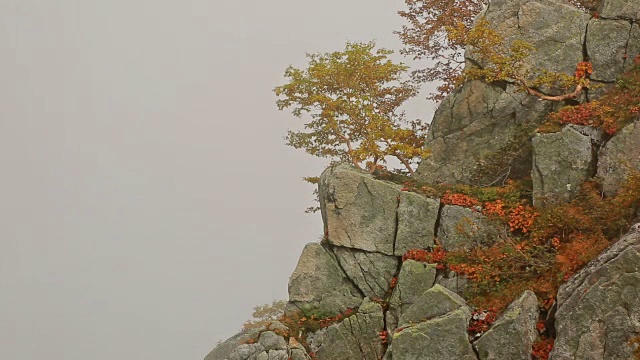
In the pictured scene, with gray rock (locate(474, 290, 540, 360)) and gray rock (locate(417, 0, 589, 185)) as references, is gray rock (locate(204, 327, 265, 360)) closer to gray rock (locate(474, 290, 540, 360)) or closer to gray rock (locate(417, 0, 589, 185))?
gray rock (locate(474, 290, 540, 360))

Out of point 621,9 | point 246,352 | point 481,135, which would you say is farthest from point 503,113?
point 246,352

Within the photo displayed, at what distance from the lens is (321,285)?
23.3 meters

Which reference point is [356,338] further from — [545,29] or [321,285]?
[545,29]

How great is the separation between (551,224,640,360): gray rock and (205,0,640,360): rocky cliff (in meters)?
0.03

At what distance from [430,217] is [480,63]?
27.2 ft

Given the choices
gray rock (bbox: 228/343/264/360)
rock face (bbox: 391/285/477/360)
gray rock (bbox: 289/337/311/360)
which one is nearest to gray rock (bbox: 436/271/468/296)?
rock face (bbox: 391/285/477/360)

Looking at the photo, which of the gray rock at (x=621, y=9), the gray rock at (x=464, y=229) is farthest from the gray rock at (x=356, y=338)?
the gray rock at (x=621, y=9)

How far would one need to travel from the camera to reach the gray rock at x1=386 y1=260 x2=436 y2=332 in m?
20.9

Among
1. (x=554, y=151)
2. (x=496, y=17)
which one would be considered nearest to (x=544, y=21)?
(x=496, y=17)

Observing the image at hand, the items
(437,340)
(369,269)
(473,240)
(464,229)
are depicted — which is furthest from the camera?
(369,269)

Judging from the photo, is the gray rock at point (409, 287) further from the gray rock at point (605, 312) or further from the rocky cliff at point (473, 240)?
the gray rock at point (605, 312)

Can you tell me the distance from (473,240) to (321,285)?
6.05 metres

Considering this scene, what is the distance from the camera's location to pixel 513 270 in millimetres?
19562

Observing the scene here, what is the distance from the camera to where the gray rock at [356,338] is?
20.5 m
